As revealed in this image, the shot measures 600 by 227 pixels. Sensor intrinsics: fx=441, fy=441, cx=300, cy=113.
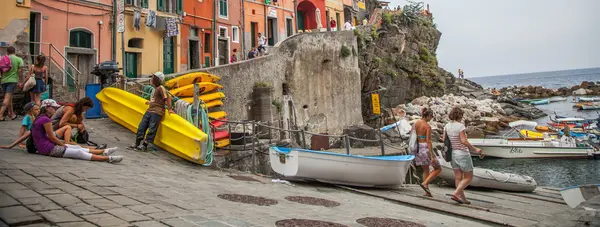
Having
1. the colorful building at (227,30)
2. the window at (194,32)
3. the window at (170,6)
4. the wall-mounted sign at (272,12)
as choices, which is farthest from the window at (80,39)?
the wall-mounted sign at (272,12)

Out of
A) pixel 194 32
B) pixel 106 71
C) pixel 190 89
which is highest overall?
pixel 194 32

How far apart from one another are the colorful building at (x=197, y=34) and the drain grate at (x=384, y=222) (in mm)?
19406

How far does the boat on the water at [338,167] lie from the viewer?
9.84 m

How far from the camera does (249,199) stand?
6430mm

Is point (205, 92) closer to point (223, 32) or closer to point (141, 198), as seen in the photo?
point (141, 198)

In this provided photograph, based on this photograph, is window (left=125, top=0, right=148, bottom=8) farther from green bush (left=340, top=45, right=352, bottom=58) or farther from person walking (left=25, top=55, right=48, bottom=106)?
green bush (left=340, top=45, right=352, bottom=58)

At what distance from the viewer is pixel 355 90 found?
27.4 meters

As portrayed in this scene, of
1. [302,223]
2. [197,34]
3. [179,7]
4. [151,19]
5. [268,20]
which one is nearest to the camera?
[302,223]

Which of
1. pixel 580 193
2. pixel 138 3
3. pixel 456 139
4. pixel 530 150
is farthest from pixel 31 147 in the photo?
pixel 530 150

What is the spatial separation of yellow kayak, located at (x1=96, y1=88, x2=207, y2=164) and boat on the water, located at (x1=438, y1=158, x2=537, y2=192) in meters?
6.92

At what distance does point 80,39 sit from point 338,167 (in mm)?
13809

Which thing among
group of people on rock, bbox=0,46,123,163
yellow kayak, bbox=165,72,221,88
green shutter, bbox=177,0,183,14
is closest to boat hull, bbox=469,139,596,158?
green shutter, bbox=177,0,183,14

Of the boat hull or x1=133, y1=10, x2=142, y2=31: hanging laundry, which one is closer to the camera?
x1=133, y1=10, x2=142, y2=31: hanging laundry

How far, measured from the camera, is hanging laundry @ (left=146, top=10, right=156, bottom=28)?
20.8 m
